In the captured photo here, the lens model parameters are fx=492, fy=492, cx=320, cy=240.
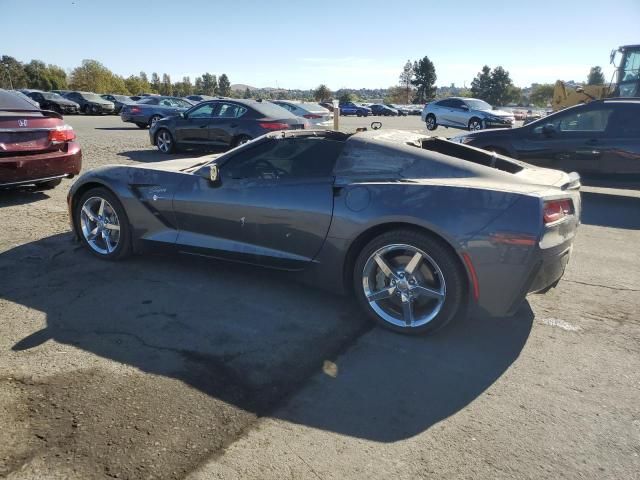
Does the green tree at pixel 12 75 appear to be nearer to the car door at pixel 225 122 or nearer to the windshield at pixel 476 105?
the windshield at pixel 476 105

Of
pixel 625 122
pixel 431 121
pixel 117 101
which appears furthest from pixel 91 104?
pixel 625 122

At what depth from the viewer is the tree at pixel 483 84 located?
8588cm

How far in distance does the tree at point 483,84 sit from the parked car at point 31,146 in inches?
3422

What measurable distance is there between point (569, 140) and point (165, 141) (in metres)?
9.13

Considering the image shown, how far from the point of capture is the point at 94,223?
15.7ft

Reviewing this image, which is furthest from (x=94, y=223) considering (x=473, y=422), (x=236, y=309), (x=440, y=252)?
(x=473, y=422)

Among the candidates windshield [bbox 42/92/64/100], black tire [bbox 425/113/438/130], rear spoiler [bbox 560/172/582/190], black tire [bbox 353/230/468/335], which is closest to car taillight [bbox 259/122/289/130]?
rear spoiler [bbox 560/172/582/190]

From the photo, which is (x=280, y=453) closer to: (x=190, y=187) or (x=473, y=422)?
(x=473, y=422)

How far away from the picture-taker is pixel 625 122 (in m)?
7.64

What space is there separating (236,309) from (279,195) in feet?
3.06

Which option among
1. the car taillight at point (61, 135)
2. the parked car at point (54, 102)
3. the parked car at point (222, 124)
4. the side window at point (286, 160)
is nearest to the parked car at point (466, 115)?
the parked car at point (222, 124)

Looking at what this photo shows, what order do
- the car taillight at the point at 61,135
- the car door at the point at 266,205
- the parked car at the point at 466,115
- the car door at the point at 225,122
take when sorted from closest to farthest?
the car door at the point at 266,205, the car taillight at the point at 61,135, the car door at the point at 225,122, the parked car at the point at 466,115

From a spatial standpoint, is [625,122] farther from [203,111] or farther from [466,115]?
[466,115]

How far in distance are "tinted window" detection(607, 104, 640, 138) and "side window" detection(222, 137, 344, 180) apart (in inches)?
235
